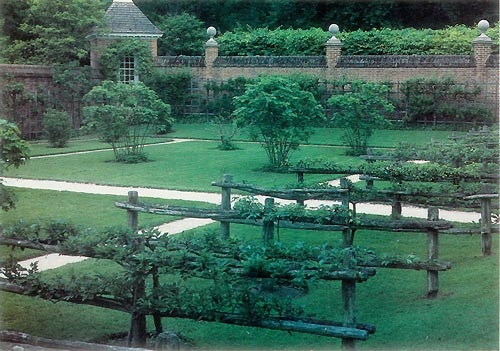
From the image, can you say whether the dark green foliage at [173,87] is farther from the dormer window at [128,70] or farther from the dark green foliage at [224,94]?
the dark green foliage at [224,94]

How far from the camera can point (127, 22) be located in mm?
34688

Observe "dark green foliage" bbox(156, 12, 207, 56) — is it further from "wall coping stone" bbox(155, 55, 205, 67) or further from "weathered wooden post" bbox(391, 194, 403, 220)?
"weathered wooden post" bbox(391, 194, 403, 220)

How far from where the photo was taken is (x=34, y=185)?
17531 mm

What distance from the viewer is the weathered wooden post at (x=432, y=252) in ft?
29.4

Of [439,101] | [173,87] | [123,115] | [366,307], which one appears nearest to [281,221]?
[366,307]

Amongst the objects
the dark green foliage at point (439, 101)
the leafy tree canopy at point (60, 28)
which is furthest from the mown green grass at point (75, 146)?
the dark green foliage at point (439, 101)

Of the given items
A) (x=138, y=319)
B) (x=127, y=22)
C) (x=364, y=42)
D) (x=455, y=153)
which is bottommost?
(x=138, y=319)

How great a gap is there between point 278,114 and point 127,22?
16.3 metres

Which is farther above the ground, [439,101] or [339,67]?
[339,67]

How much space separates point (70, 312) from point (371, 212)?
6791 mm

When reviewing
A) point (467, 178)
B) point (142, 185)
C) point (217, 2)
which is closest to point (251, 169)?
point (142, 185)

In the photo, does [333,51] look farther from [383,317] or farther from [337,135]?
[383,317]

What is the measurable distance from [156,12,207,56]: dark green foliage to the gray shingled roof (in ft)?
24.5

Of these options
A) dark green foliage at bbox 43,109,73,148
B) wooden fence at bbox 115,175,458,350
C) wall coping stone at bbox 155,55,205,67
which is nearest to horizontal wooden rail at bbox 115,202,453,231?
wooden fence at bbox 115,175,458,350
